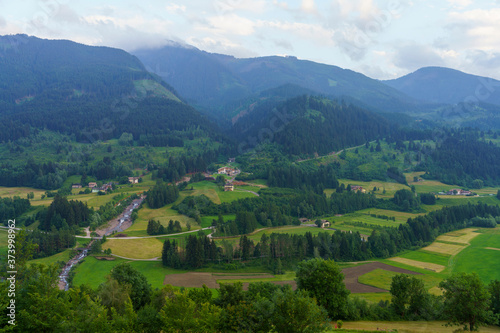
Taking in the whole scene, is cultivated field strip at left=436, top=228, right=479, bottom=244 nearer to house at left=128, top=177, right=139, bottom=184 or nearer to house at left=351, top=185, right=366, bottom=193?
house at left=351, top=185, right=366, bottom=193

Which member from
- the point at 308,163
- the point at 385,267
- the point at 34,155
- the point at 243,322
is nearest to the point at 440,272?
the point at 385,267

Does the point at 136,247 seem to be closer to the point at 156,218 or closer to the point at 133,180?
the point at 156,218

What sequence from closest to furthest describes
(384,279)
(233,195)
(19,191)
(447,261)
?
(384,279) → (447,261) → (233,195) → (19,191)

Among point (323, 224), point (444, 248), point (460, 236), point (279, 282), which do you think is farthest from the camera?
point (323, 224)

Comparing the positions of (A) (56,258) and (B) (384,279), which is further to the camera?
(A) (56,258)

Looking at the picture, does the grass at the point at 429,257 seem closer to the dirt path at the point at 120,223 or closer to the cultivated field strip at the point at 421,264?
the cultivated field strip at the point at 421,264

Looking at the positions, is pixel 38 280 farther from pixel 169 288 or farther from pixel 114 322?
pixel 169 288

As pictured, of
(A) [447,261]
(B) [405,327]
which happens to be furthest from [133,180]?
(B) [405,327]

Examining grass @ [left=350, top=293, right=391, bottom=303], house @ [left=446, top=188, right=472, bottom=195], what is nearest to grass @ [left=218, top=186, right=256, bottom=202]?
grass @ [left=350, top=293, right=391, bottom=303]
